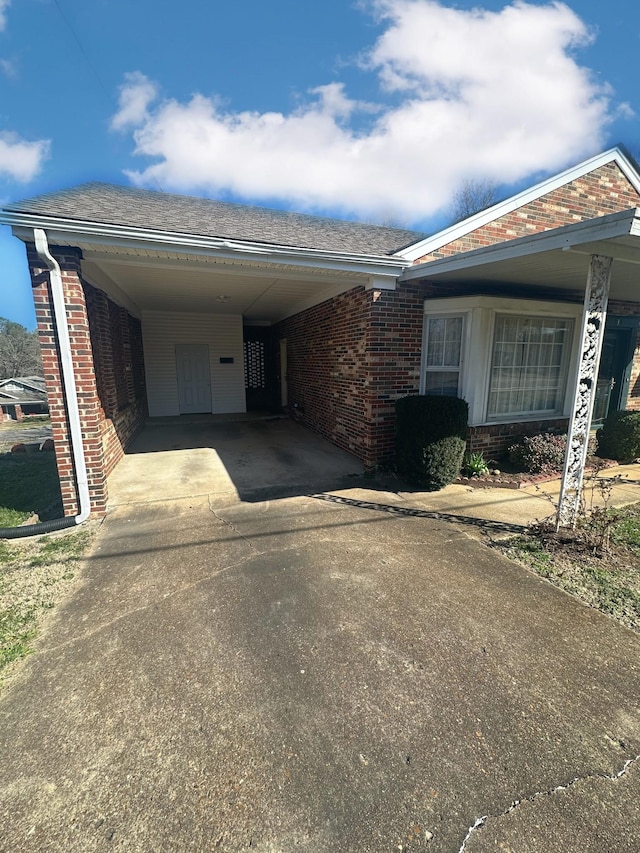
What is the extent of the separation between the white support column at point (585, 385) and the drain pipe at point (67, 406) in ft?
17.9

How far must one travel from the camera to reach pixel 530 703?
2131mm

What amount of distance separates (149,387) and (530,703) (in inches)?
458

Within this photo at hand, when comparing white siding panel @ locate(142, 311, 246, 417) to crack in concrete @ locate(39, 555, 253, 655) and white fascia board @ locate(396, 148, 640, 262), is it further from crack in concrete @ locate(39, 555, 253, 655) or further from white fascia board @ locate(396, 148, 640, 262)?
crack in concrete @ locate(39, 555, 253, 655)

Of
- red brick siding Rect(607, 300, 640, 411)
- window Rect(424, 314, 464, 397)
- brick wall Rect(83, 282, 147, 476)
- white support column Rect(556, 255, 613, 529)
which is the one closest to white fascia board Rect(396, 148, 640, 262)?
window Rect(424, 314, 464, 397)

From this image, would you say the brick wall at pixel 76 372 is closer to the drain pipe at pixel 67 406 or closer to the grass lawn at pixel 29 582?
the drain pipe at pixel 67 406

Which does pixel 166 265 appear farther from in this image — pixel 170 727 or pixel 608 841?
pixel 608 841

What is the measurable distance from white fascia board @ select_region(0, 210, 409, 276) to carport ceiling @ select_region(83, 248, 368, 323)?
0.20 m

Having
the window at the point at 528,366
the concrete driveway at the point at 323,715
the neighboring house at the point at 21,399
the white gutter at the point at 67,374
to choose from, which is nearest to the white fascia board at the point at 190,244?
the white gutter at the point at 67,374

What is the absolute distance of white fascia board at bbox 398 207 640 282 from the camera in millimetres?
3084

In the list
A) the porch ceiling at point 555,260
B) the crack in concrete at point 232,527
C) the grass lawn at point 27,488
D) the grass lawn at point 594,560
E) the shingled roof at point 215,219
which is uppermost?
the shingled roof at point 215,219

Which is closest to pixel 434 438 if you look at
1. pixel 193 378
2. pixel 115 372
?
pixel 115 372

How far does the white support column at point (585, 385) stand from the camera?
376 centimetres

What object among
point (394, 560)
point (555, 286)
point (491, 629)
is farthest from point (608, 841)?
point (555, 286)

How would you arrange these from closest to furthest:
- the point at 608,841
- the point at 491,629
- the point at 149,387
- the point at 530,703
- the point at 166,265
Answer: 1. the point at 608,841
2. the point at 530,703
3. the point at 491,629
4. the point at 166,265
5. the point at 149,387
